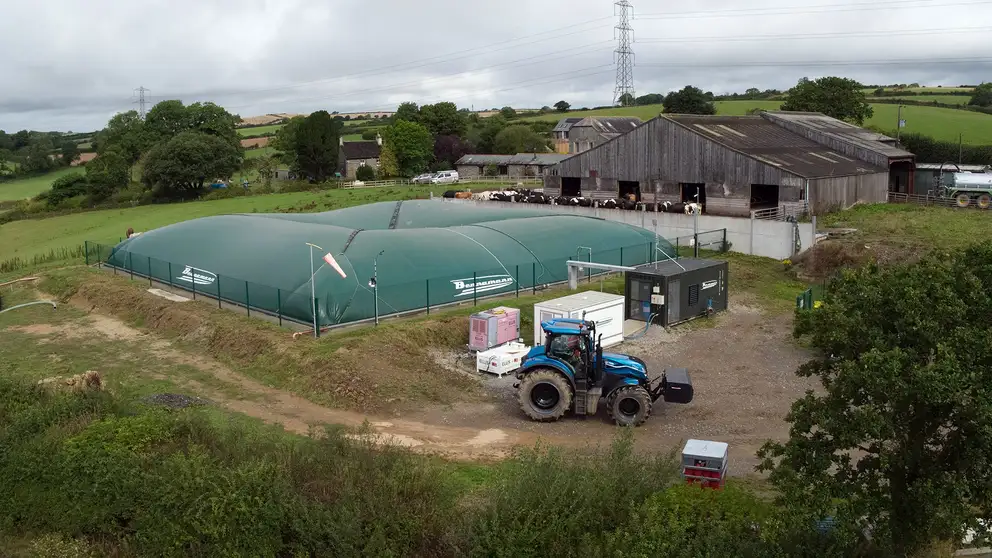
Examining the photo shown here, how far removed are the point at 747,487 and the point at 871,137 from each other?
5366cm

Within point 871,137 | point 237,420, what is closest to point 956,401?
point 237,420

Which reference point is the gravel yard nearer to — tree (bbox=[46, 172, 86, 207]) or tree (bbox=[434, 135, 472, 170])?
tree (bbox=[46, 172, 86, 207])

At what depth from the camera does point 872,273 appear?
37.7ft

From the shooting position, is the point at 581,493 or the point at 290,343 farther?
the point at 290,343

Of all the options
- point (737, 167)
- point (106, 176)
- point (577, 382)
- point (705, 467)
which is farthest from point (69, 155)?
point (705, 467)

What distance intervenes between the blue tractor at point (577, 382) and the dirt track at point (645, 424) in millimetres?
436

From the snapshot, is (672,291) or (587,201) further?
(587,201)

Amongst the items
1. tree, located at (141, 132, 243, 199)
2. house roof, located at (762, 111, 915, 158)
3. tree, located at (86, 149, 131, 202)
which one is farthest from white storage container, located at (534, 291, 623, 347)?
tree, located at (86, 149, 131, 202)

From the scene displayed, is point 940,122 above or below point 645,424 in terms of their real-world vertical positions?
above

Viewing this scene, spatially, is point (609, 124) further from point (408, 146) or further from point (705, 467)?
point (705, 467)

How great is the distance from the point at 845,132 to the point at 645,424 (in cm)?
4990

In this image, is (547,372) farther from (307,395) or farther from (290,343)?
(290,343)

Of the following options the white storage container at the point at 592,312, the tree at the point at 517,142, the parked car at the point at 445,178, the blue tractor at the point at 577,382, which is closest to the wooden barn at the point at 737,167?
the white storage container at the point at 592,312

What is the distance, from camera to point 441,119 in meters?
112
